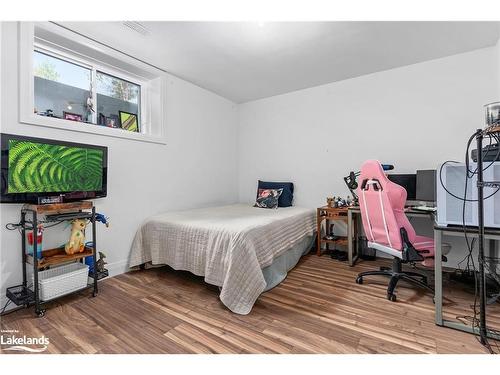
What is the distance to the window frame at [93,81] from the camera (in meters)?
1.96

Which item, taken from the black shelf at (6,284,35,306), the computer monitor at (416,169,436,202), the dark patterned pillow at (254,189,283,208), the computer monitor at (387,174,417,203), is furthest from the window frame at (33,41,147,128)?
the computer monitor at (416,169,436,202)

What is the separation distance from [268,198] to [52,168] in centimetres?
257

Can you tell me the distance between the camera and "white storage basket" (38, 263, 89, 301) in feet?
6.06

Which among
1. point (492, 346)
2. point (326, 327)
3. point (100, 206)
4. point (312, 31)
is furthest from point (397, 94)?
point (100, 206)

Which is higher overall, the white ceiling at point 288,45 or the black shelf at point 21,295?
the white ceiling at point 288,45

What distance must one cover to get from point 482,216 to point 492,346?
78 cm

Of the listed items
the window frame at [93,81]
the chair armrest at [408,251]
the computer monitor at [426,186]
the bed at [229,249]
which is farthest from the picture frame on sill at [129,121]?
the computer monitor at [426,186]

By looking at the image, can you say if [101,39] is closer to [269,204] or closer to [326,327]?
[269,204]

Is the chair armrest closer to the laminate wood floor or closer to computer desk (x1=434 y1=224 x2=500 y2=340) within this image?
computer desk (x1=434 y1=224 x2=500 y2=340)

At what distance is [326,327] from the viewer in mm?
1658

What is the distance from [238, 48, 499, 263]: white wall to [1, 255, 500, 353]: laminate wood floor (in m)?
1.44

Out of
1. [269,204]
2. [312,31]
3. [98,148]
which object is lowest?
[269,204]

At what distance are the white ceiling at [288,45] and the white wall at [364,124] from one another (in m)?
0.21

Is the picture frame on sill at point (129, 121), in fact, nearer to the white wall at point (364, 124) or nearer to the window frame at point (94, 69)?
the window frame at point (94, 69)
